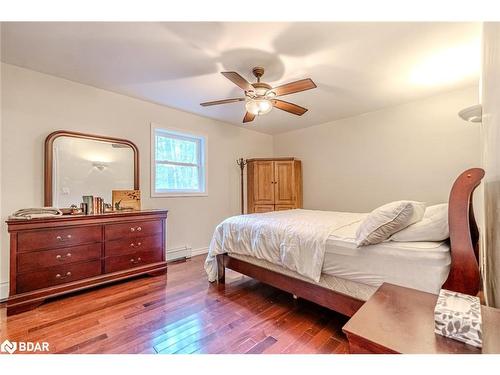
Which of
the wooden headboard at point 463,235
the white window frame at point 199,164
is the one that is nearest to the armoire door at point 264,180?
the white window frame at point 199,164

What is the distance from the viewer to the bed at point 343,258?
45.0 inches

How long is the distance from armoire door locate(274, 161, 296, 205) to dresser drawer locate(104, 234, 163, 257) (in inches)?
94.5

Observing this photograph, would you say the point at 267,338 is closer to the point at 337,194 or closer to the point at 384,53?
the point at 384,53

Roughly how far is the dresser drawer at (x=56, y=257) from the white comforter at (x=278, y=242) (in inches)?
50.5

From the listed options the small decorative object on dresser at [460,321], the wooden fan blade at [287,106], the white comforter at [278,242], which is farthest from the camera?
the wooden fan blade at [287,106]

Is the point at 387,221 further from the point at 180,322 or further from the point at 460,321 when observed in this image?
the point at 180,322

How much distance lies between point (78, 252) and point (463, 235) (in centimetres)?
320

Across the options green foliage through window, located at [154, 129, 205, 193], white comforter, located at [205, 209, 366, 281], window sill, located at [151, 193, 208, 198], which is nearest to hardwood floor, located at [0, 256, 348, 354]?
white comforter, located at [205, 209, 366, 281]

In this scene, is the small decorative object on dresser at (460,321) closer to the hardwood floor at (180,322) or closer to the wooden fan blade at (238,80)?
the hardwood floor at (180,322)

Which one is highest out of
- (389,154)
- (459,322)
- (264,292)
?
(389,154)

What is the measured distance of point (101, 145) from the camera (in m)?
2.94

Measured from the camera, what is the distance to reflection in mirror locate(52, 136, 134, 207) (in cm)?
262

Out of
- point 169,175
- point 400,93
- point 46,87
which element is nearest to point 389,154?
point 400,93

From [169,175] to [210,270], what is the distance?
5.93 ft
